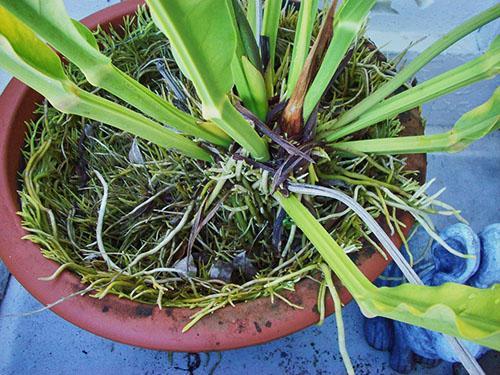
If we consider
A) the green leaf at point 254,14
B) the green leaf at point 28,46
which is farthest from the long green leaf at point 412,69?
the green leaf at point 28,46

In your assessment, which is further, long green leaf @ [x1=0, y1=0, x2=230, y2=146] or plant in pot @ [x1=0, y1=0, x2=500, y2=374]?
plant in pot @ [x1=0, y1=0, x2=500, y2=374]

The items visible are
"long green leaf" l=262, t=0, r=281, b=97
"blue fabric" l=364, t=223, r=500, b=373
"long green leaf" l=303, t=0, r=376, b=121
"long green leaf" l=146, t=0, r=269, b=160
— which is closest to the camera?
"long green leaf" l=146, t=0, r=269, b=160

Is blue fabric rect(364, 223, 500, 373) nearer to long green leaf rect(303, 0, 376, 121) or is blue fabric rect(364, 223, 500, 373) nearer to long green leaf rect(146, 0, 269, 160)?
long green leaf rect(303, 0, 376, 121)

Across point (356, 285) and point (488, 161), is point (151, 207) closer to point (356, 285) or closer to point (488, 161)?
point (356, 285)

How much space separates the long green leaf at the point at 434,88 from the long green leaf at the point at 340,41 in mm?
43

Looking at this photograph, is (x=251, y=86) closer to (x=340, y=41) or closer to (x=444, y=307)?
(x=340, y=41)

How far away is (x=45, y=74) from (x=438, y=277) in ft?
1.61

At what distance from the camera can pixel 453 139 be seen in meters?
0.41

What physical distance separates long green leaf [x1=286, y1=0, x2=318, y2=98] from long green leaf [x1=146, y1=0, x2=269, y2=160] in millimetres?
134

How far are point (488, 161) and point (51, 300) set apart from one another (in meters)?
0.71

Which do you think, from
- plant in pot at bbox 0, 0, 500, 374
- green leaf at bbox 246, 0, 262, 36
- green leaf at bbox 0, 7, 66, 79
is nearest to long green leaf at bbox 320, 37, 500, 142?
plant in pot at bbox 0, 0, 500, 374

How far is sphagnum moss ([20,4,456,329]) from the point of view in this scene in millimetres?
459

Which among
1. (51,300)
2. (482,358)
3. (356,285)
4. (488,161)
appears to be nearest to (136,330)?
(51,300)

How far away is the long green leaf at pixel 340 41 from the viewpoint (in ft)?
1.20
